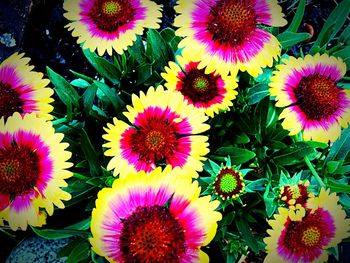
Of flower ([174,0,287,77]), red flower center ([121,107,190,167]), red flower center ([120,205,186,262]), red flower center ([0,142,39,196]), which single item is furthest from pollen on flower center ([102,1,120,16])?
red flower center ([120,205,186,262])

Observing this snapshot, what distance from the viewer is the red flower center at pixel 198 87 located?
1070 millimetres

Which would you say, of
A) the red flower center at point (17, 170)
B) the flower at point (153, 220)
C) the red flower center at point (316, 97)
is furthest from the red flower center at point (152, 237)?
the red flower center at point (316, 97)

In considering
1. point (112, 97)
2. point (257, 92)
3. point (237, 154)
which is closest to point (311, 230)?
point (237, 154)

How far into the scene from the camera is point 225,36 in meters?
0.98

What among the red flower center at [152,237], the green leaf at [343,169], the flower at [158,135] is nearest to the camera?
the red flower center at [152,237]

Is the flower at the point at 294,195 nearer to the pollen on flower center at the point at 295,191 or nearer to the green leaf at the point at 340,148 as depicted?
the pollen on flower center at the point at 295,191

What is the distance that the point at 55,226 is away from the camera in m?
1.31

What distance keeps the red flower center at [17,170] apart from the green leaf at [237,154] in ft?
1.68

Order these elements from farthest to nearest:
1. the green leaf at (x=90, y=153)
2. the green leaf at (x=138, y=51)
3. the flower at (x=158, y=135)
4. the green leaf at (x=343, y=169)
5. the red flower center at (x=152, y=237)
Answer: the green leaf at (x=138, y=51)
the green leaf at (x=343, y=169)
the green leaf at (x=90, y=153)
the flower at (x=158, y=135)
the red flower center at (x=152, y=237)

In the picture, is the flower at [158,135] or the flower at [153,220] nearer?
the flower at [153,220]

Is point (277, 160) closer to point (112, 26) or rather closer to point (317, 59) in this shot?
point (317, 59)

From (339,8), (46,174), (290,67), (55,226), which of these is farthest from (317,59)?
(55,226)

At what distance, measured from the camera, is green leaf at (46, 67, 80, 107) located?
1.13 meters

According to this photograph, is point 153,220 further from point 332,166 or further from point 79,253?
point 332,166
